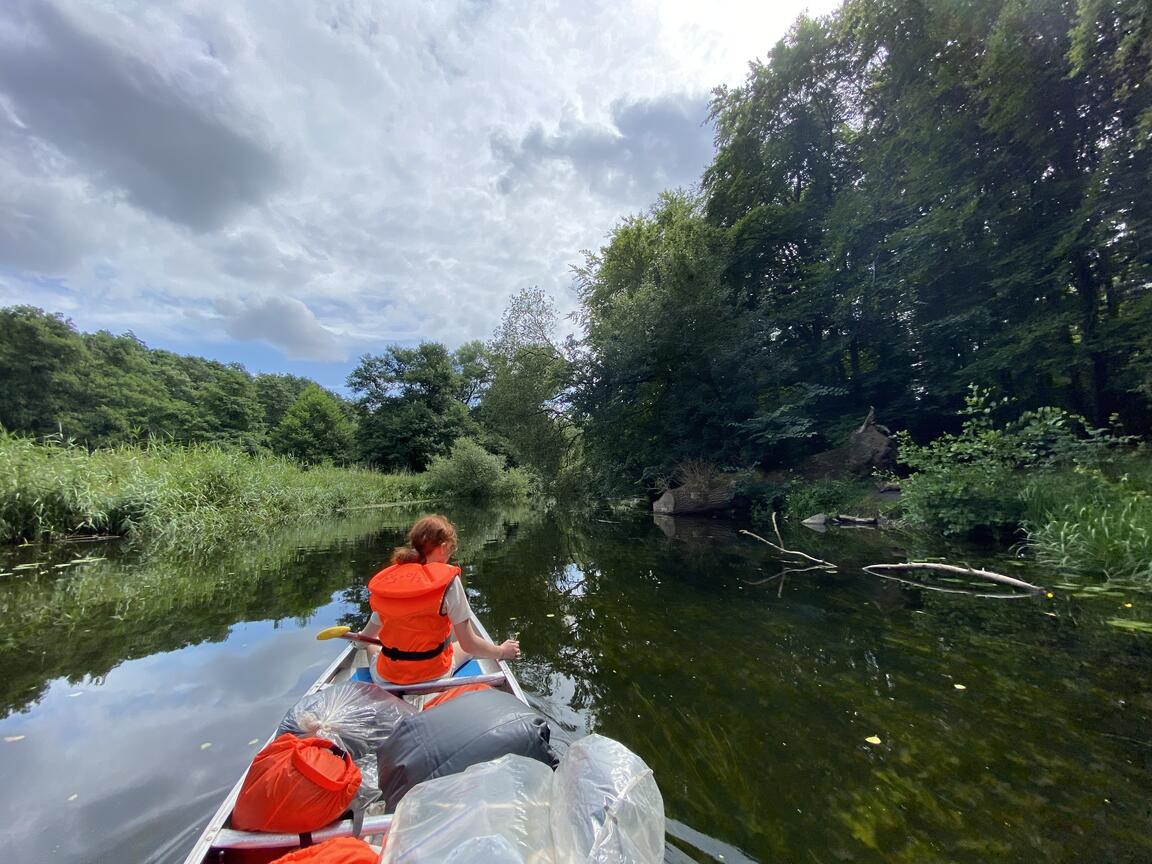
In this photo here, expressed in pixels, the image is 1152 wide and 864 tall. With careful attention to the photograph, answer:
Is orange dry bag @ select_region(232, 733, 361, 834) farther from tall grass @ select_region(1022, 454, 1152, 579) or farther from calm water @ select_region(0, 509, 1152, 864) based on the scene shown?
tall grass @ select_region(1022, 454, 1152, 579)

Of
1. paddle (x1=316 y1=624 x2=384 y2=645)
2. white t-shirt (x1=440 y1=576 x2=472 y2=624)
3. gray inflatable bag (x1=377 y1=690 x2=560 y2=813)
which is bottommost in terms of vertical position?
paddle (x1=316 y1=624 x2=384 y2=645)

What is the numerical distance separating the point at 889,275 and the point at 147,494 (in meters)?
20.0

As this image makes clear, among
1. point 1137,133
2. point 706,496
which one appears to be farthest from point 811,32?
A: point 706,496

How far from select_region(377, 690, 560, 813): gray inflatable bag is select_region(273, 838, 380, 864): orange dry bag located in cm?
45

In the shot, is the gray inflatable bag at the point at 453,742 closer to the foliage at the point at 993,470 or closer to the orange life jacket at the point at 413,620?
the orange life jacket at the point at 413,620

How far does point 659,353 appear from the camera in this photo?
1684cm

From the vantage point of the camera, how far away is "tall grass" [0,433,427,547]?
347 inches

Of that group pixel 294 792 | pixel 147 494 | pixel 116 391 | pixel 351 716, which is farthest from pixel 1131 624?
pixel 116 391

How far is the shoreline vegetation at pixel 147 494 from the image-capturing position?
884 centimetres

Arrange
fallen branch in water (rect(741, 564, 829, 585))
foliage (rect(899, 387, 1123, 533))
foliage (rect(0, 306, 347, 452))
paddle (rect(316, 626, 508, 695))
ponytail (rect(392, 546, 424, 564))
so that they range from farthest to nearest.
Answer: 1. foliage (rect(0, 306, 347, 452))
2. foliage (rect(899, 387, 1123, 533))
3. fallen branch in water (rect(741, 564, 829, 585))
4. ponytail (rect(392, 546, 424, 564))
5. paddle (rect(316, 626, 508, 695))

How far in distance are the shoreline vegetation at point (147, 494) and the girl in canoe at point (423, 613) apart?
9.59 m

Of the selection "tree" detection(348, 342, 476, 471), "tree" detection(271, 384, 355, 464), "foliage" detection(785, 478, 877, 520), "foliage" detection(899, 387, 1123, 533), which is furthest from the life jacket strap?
"tree" detection(271, 384, 355, 464)

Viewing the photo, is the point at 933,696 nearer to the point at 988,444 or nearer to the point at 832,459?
the point at 988,444

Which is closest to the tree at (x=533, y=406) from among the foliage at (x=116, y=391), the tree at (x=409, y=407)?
the foliage at (x=116, y=391)
